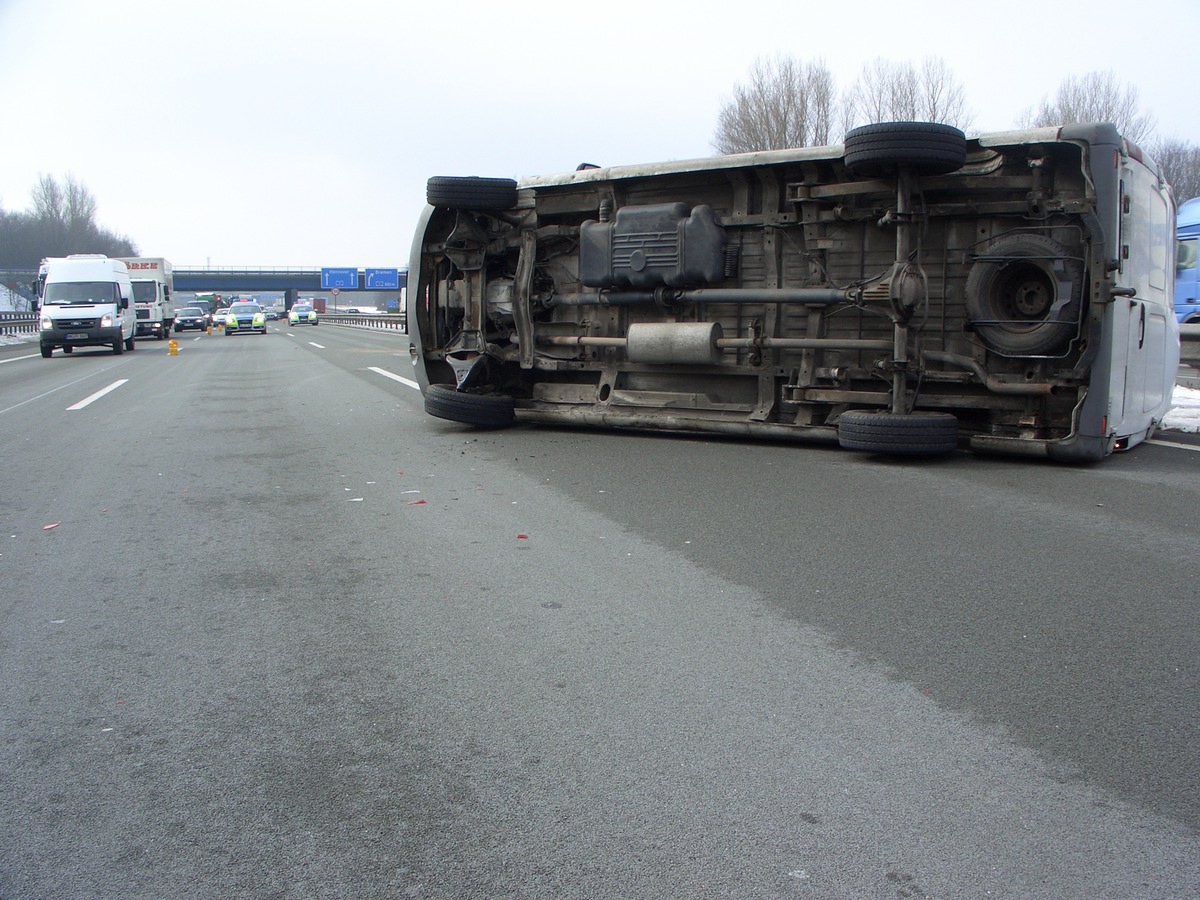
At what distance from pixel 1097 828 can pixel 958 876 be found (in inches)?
19.0

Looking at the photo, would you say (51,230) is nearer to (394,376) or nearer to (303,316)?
(303,316)

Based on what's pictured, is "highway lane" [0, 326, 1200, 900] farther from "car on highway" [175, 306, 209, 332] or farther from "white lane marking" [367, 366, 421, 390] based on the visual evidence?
"car on highway" [175, 306, 209, 332]

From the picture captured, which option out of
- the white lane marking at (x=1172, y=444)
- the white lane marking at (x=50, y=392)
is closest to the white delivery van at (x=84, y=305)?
the white lane marking at (x=50, y=392)

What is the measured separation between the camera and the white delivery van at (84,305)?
28.9m

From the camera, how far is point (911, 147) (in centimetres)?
780

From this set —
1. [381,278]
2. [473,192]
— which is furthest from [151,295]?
[473,192]

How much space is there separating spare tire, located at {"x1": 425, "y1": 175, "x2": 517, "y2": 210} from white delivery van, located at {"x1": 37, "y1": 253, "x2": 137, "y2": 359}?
22.5m

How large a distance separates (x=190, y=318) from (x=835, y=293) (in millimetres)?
61094

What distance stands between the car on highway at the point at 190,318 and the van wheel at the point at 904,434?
6072 cm

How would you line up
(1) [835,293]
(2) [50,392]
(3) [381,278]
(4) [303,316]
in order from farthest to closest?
(3) [381,278] → (4) [303,316] → (2) [50,392] → (1) [835,293]

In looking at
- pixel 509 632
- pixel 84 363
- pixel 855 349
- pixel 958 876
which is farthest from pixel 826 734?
pixel 84 363

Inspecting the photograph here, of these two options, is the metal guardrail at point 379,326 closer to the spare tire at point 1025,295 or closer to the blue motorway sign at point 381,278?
the blue motorway sign at point 381,278

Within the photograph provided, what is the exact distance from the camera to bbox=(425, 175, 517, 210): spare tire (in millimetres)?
10625

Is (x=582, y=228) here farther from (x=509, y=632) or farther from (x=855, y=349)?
(x=509, y=632)
